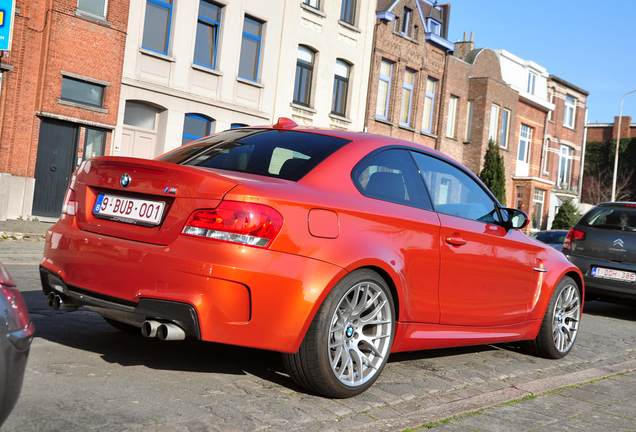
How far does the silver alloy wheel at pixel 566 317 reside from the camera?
6.00 m

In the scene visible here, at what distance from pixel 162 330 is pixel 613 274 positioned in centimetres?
760

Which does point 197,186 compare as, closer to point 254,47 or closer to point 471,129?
point 254,47

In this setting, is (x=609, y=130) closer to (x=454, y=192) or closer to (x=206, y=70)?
(x=206, y=70)

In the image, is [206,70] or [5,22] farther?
[206,70]

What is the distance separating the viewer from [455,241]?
4672 mm

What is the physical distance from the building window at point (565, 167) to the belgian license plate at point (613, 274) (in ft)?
122

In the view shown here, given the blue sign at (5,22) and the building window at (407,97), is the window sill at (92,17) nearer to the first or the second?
the blue sign at (5,22)

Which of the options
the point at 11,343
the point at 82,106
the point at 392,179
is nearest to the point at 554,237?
the point at 82,106

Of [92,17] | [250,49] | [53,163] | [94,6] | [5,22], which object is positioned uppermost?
[250,49]

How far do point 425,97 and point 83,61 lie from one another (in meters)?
16.9

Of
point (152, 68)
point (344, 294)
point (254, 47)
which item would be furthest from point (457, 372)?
point (254, 47)

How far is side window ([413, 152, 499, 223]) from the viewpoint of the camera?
481 centimetres

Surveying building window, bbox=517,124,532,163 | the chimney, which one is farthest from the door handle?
building window, bbox=517,124,532,163

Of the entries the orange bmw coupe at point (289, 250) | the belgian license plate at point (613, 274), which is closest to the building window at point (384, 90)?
the belgian license plate at point (613, 274)
